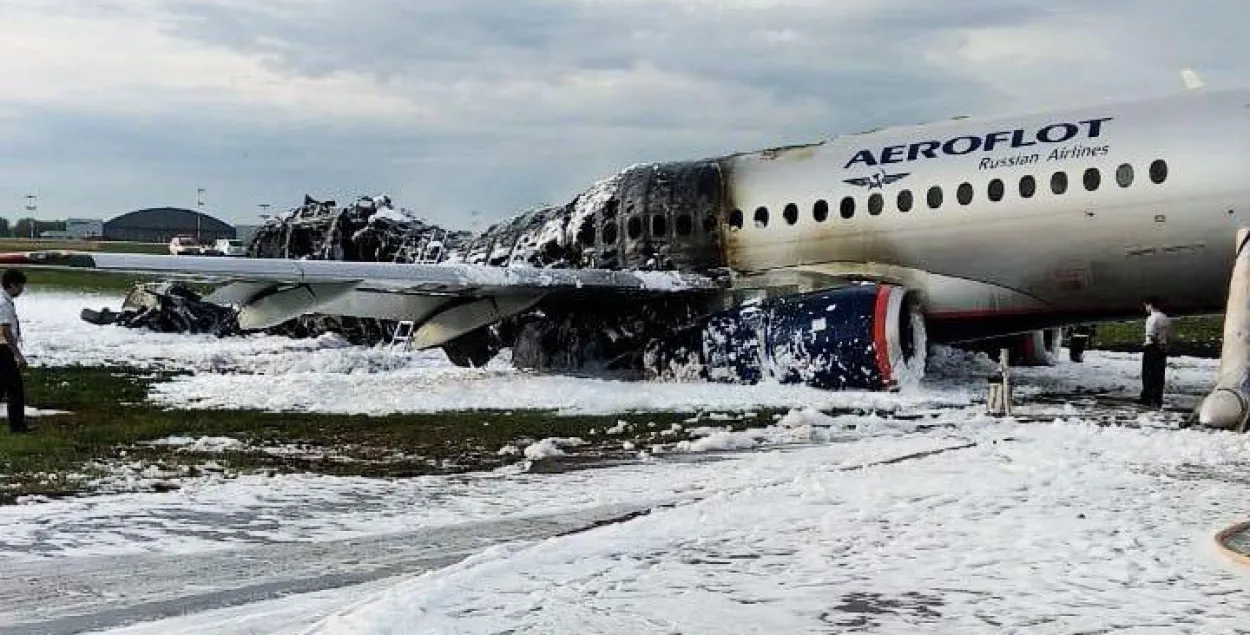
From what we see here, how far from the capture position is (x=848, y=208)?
1655cm

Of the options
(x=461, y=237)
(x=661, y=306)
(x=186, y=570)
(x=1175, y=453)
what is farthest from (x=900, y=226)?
(x=186, y=570)

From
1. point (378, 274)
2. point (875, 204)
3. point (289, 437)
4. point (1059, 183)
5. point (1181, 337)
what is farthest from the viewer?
point (1181, 337)

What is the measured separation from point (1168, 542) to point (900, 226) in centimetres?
1007

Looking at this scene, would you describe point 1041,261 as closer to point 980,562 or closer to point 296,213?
point 980,562

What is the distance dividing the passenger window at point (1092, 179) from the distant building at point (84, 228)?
133 metres

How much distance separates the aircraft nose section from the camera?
11023mm

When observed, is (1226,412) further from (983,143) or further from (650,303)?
(650,303)

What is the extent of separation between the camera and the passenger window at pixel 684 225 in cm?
1806

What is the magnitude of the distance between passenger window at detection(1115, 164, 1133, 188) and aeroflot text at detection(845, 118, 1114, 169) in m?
0.54

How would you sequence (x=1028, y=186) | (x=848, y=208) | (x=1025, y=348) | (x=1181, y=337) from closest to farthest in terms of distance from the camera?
(x=1028, y=186), (x=848, y=208), (x=1025, y=348), (x=1181, y=337)

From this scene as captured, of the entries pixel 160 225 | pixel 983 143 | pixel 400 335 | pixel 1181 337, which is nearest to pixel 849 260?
pixel 983 143

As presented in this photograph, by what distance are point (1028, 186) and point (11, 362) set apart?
1139 centimetres

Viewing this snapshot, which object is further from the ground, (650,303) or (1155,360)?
(650,303)

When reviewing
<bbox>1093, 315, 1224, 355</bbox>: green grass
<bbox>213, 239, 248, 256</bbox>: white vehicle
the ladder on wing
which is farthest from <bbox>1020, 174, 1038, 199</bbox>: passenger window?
<bbox>213, 239, 248, 256</bbox>: white vehicle
